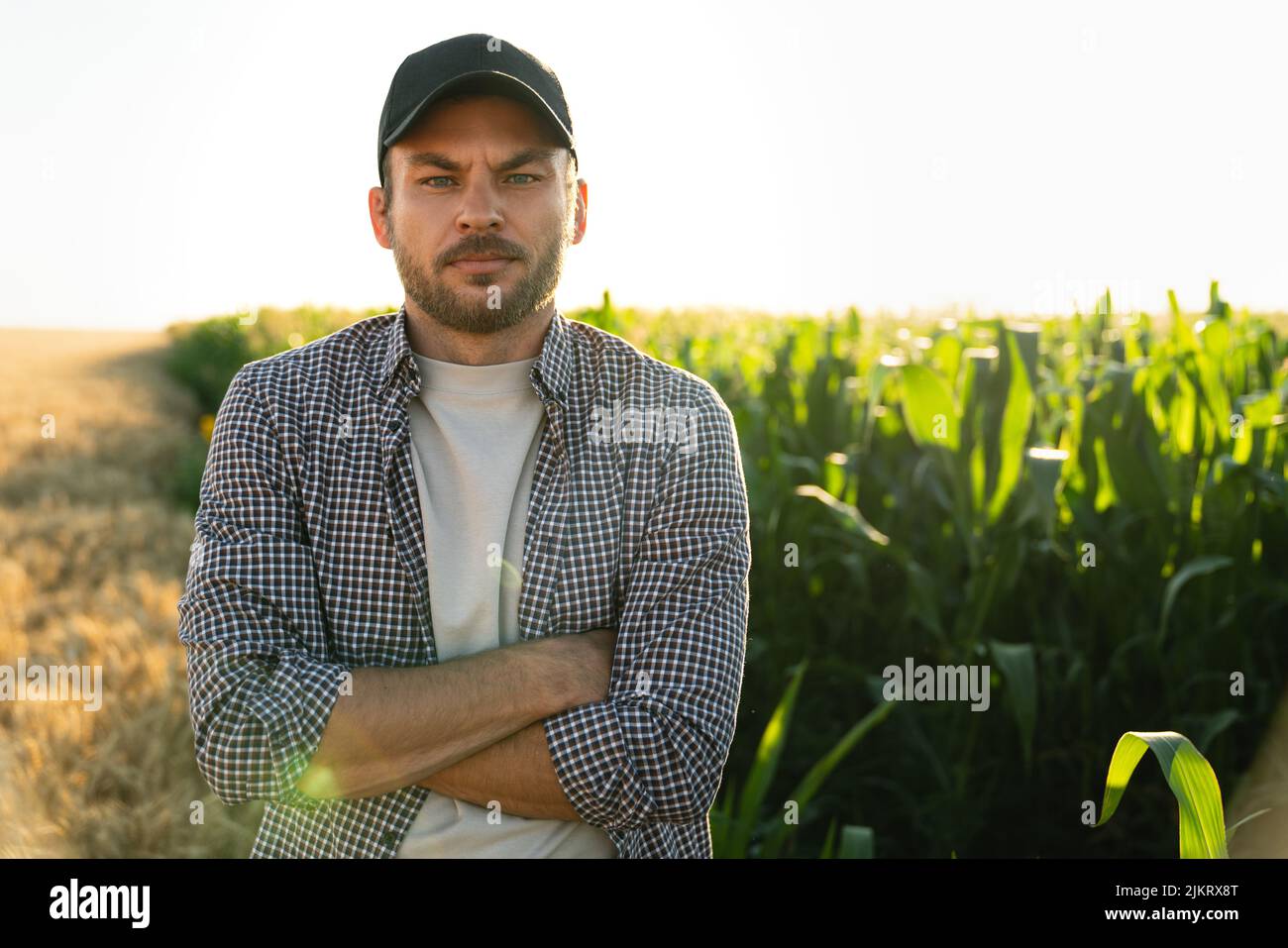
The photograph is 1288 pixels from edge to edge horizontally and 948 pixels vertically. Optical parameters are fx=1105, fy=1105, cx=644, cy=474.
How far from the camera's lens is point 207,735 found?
1.37 meters

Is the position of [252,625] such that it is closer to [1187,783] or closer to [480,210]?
[480,210]

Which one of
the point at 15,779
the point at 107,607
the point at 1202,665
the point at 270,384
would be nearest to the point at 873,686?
the point at 1202,665

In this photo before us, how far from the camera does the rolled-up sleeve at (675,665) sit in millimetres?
1395

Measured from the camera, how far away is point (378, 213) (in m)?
1.66

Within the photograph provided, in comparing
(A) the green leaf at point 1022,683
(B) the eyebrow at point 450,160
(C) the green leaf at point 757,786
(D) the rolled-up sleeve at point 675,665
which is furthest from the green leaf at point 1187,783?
(A) the green leaf at point 1022,683

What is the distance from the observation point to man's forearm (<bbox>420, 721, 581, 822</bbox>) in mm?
1391

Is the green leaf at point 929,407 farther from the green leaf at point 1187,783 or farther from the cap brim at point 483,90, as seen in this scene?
the green leaf at point 1187,783

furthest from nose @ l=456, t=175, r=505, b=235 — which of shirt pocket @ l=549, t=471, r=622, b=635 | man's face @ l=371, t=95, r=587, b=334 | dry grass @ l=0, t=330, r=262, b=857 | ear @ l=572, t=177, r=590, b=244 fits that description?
dry grass @ l=0, t=330, r=262, b=857

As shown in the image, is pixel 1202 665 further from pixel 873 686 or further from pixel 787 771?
pixel 787 771

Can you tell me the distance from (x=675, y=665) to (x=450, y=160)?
751 mm

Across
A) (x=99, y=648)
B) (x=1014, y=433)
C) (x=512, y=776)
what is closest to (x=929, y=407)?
(x=1014, y=433)

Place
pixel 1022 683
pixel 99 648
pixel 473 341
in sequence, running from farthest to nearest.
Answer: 1. pixel 99 648
2. pixel 1022 683
3. pixel 473 341

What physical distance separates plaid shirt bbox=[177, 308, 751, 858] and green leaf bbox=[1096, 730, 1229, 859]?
492 mm

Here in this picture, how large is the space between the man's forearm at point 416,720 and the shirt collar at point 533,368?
1.32 feet
